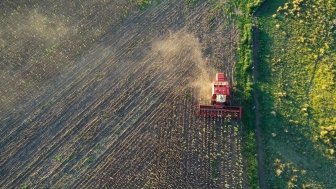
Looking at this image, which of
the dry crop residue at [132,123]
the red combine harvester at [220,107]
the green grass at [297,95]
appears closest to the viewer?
the dry crop residue at [132,123]

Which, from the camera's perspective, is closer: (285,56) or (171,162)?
(171,162)

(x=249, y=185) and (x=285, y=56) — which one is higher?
(x=285, y=56)

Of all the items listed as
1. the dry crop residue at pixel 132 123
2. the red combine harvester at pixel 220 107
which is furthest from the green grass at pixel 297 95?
the dry crop residue at pixel 132 123

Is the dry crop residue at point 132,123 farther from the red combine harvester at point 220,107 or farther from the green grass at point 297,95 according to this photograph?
the green grass at point 297,95

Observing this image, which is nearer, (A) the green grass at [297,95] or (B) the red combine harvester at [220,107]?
(A) the green grass at [297,95]

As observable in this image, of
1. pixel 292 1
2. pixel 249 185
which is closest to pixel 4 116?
pixel 249 185

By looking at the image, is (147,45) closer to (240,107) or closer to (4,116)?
(240,107)

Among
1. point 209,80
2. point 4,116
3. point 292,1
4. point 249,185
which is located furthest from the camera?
point 292,1
